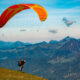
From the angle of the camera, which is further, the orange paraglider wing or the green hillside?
Result: the green hillside

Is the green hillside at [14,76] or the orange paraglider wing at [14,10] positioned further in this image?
the green hillside at [14,76]

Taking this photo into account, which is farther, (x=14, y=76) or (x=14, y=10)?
(x=14, y=10)

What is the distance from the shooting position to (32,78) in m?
43.9

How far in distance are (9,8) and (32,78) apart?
14.5 metres

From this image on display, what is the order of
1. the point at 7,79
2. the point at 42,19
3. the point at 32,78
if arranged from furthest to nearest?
the point at 32,78 → the point at 7,79 → the point at 42,19

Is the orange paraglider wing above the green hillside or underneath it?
above

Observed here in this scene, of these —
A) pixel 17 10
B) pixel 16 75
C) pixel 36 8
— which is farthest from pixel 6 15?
pixel 16 75

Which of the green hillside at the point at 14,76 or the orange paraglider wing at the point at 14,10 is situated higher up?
the orange paraglider wing at the point at 14,10

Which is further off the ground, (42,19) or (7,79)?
(42,19)

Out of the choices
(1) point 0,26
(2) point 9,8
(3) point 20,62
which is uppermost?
(2) point 9,8

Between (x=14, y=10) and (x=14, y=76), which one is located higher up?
(x=14, y=10)

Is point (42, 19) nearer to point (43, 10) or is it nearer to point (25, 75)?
point (43, 10)

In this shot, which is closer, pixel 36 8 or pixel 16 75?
pixel 36 8

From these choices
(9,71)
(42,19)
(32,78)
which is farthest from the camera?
(9,71)
